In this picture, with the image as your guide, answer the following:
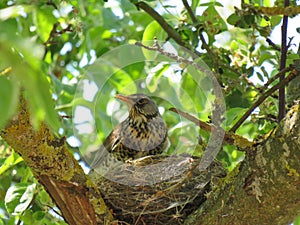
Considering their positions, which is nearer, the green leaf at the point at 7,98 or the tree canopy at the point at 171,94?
the green leaf at the point at 7,98

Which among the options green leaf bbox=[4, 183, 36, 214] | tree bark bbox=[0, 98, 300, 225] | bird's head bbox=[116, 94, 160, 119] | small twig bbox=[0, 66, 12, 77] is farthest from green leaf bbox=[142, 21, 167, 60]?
small twig bbox=[0, 66, 12, 77]

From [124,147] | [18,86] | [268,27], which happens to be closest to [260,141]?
[268,27]

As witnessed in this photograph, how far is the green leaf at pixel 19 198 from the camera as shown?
130 inches

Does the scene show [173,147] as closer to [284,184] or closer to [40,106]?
[284,184]

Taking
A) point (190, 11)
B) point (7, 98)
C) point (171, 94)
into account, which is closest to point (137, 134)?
point (171, 94)

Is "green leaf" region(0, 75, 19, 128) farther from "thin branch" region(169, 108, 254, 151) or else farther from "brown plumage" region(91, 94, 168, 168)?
"brown plumage" region(91, 94, 168, 168)

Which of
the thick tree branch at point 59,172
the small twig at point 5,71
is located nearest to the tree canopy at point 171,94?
the thick tree branch at point 59,172

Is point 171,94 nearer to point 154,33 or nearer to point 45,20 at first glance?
point 154,33

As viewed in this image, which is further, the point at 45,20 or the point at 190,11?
the point at 190,11

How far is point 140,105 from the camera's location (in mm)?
4379

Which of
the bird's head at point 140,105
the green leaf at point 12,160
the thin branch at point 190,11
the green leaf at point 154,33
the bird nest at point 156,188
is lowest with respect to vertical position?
the bird's head at point 140,105

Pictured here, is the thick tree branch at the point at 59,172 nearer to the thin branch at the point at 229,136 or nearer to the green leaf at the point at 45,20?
the thin branch at the point at 229,136

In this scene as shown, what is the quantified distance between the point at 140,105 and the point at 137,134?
0.73 ft

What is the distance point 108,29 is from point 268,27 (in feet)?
7.48
